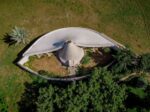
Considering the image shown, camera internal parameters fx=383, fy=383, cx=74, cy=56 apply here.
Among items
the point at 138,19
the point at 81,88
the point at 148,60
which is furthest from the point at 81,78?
the point at 138,19

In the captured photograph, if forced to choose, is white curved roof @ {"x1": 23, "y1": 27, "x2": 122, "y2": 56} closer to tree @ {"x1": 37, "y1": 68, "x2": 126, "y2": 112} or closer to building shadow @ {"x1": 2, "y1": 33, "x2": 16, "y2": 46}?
building shadow @ {"x1": 2, "y1": 33, "x2": 16, "y2": 46}

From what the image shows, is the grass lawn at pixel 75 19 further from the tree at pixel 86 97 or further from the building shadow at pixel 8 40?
the tree at pixel 86 97

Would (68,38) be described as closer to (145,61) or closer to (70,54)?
(70,54)

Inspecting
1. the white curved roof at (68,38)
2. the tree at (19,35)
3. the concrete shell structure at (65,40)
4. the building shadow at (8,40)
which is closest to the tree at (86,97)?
the concrete shell structure at (65,40)

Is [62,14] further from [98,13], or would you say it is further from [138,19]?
[138,19]

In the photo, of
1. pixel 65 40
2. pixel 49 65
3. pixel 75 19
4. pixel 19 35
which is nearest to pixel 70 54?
pixel 65 40

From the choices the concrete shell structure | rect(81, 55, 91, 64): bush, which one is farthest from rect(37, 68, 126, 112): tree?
the concrete shell structure
